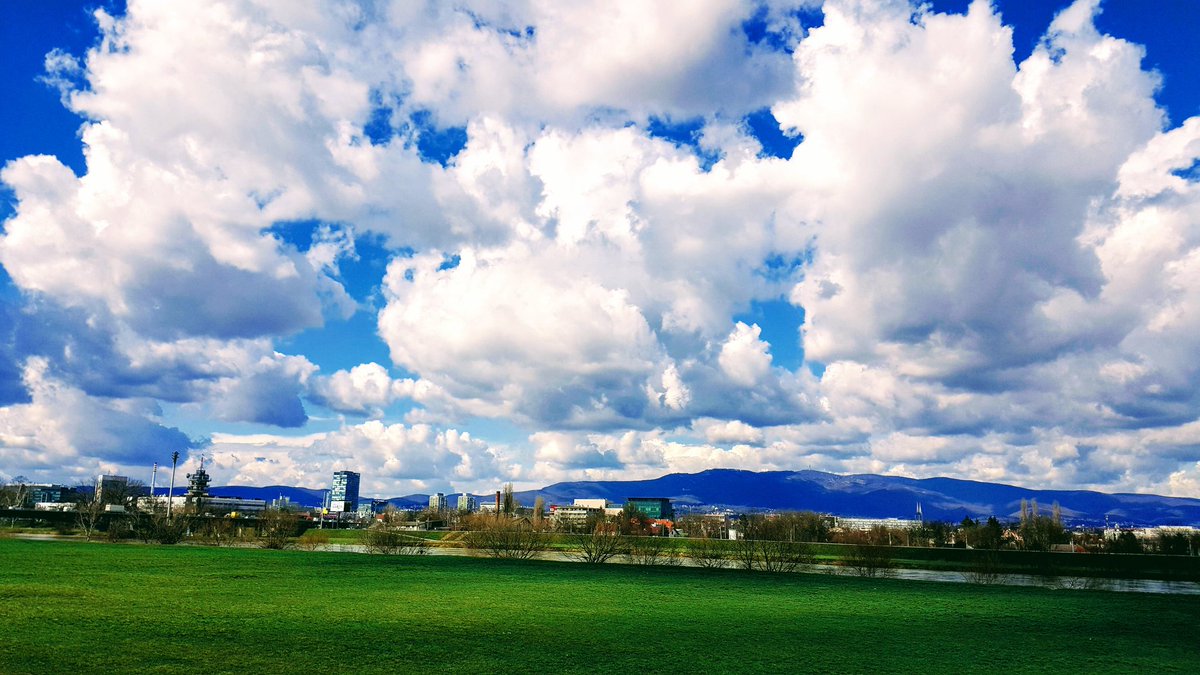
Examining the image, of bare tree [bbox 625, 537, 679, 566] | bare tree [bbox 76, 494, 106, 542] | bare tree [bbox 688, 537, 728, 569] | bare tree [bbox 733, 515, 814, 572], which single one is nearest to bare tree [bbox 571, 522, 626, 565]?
bare tree [bbox 625, 537, 679, 566]

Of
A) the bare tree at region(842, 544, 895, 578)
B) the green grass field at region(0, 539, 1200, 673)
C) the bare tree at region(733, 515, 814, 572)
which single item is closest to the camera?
the green grass field at region(0, 539, 1200, 673)

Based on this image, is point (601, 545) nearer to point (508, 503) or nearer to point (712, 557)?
point (712, 557)

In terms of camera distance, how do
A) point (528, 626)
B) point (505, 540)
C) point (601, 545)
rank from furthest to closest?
point (505, 540), point (601, 545), point (528, 626)

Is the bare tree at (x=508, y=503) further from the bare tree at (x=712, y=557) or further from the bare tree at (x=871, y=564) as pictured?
the bare tree at (x=871, y=564)

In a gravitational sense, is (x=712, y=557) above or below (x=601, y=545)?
below

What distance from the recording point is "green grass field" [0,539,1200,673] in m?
20.3

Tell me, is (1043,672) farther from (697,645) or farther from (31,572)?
(31,572)

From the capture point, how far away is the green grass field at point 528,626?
20344mm

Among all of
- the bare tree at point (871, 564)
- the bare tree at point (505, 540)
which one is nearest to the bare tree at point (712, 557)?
the bare tree at point (871, 564)

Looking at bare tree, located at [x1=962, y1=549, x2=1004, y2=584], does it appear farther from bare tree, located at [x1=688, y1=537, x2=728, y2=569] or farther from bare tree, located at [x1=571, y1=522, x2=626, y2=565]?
bare tree, located at [x1=571, y1=522, x2=626, y2=565]

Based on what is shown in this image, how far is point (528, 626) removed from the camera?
2700 centimetres

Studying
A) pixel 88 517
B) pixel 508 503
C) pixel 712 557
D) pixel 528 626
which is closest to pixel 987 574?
pixel 712 557

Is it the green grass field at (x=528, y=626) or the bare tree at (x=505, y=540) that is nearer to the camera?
the green grass field at (x=528, y=626)

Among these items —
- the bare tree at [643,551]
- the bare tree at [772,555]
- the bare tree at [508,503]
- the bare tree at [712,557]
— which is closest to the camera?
the bare tree at [772,555]
